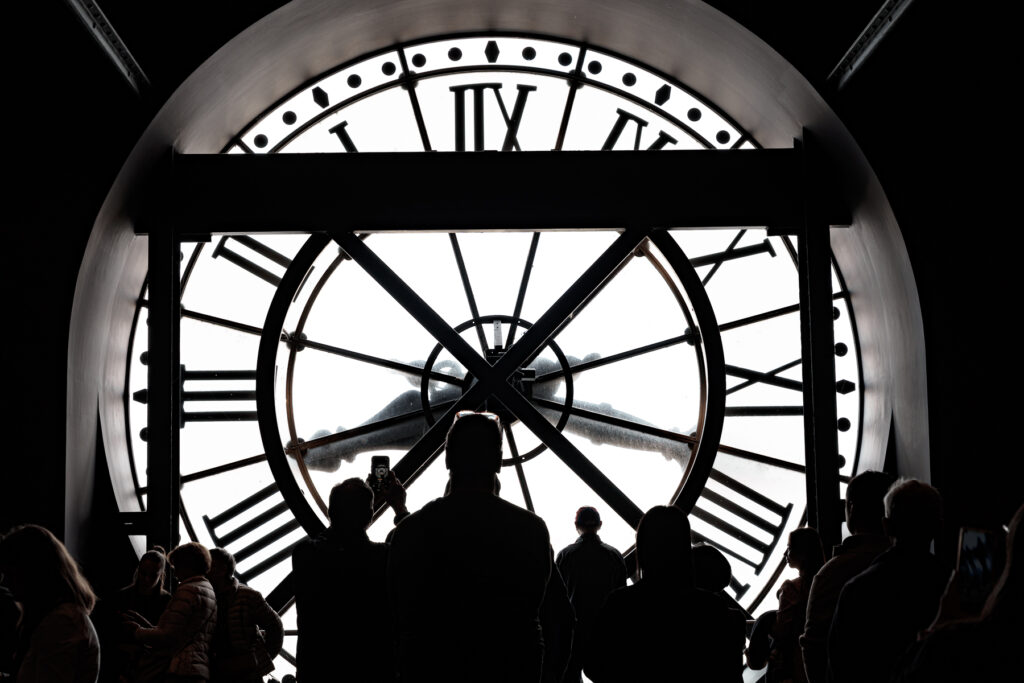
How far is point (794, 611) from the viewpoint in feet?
9.67

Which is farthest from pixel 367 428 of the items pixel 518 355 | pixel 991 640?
pixel 991 640

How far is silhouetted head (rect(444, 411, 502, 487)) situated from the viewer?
5.99 feet

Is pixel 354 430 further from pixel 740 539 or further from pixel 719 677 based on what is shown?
pixel 719 677

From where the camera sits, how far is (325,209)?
4.10 m

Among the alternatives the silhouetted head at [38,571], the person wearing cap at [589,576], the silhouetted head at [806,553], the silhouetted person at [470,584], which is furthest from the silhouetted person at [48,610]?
the silhouetted head at [806,553]

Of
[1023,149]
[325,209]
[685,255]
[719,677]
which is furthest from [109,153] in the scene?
[1023,149]

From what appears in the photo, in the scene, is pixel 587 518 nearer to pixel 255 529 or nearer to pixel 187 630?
pixel 187 630

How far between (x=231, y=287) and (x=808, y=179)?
2829 millimetres

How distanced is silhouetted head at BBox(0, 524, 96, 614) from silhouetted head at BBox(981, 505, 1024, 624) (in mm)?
1632

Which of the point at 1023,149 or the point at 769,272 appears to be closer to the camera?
the point at 1023,149

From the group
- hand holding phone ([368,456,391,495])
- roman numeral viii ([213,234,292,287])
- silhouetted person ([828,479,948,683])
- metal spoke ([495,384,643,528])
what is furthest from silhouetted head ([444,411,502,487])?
roman numeral viii ([213,234,292,287])

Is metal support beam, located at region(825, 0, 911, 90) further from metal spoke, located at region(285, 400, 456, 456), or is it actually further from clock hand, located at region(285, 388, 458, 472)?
metal spoke, located at region(285, 400, 456, 456)

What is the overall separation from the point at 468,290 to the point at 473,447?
3.02 meters

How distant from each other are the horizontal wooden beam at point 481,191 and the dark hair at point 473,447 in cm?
235
